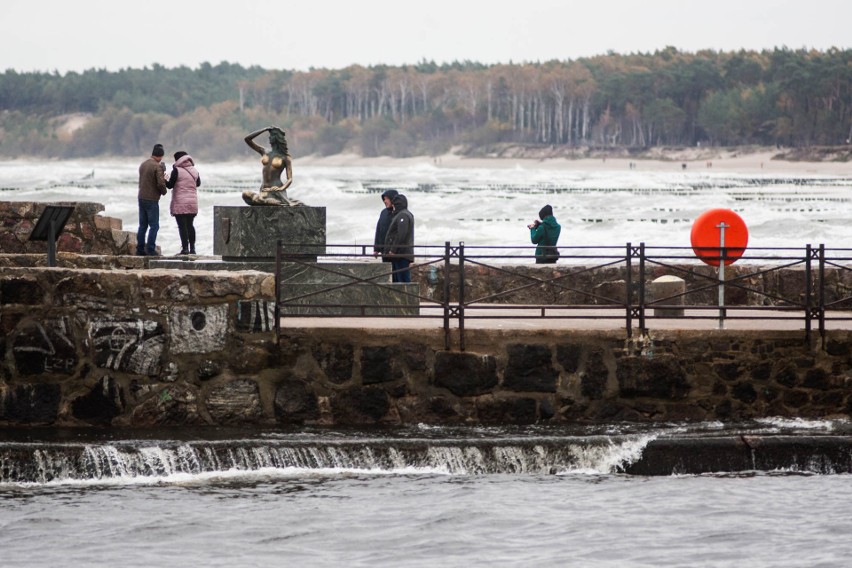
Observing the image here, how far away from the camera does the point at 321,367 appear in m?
12.6

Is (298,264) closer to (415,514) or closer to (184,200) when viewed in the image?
(184,200)

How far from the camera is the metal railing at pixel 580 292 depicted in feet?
42.1

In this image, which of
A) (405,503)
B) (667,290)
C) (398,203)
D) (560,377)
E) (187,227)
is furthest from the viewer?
(187,227)

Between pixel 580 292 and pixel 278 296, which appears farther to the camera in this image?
pixel 580 292

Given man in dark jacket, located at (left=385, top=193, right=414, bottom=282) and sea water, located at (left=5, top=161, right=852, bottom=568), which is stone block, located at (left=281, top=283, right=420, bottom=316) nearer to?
man in dark jacket, located at (left=385, top=193, right=414, bottom=282)

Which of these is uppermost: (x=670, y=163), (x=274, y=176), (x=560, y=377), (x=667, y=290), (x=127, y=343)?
(x=274, y=176)

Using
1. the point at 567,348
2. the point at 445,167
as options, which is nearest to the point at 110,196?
the point at 567,348

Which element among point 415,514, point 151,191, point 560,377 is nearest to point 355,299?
point 560,377

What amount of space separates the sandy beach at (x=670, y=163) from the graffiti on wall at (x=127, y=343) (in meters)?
93.0

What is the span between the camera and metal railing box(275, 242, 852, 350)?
1282cm

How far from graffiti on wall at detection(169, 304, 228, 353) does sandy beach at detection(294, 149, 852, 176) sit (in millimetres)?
92761

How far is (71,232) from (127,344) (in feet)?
19.4

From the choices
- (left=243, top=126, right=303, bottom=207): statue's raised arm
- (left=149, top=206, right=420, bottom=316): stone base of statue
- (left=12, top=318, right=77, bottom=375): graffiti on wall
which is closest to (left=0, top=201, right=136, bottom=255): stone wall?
(left=149, top=206, right=420, bottom=316): stone base of statue

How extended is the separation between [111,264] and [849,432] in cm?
741
